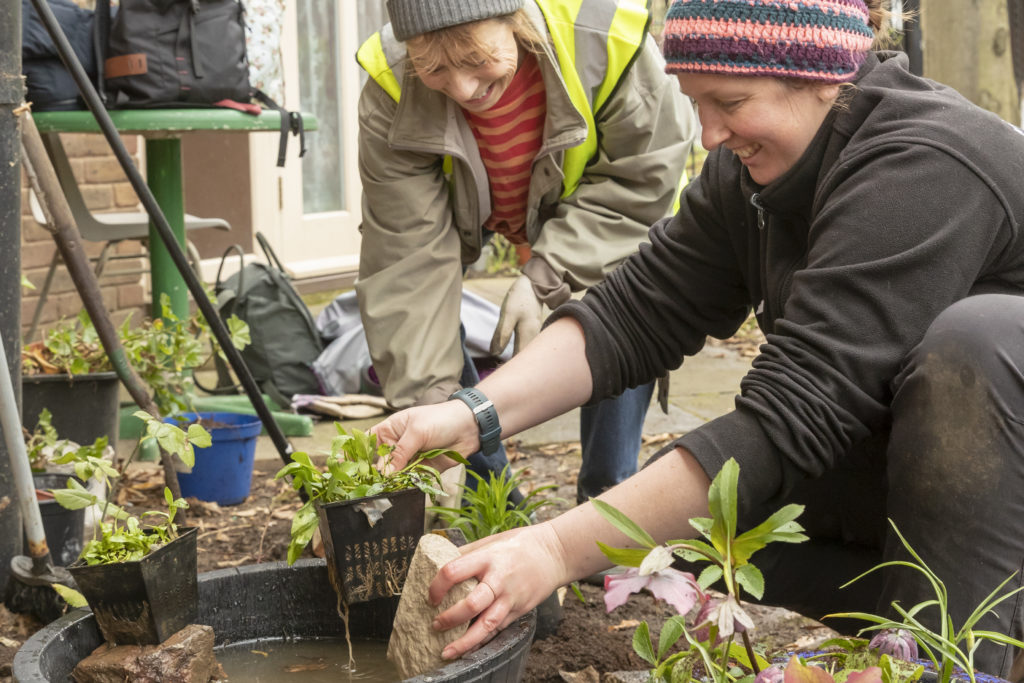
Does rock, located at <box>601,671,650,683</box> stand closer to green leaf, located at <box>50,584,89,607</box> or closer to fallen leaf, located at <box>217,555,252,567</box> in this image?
green leaf, located at <box>50,584,89,607</box>

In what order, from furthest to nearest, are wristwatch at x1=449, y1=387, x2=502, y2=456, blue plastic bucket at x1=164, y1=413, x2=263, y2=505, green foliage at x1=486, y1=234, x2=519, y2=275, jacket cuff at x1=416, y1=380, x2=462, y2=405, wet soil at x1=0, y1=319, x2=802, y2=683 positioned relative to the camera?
green foliage at x1=486, y1=234, x2=519, y2=275
blue plastic bucket at x1=164, y1=413, x2=263, y2=505
jacket cuff at x1=416, y1=380, x2=462, y2=405
wet soil at x1=0, y1=319, x2=802, y2=683
wristwatch at x1=449, y1=387, x2=502, y2=456

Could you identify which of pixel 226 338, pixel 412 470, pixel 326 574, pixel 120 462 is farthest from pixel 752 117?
pixel 120 462

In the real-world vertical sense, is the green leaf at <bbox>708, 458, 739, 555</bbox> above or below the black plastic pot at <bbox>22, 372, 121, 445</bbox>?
above

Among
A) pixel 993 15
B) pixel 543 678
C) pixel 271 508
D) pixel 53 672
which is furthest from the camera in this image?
pixel 993 15

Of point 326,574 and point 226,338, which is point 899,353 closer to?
point 326,574

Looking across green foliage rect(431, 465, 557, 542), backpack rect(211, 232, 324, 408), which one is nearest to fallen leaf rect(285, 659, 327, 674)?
green foliage rect(431, 465, 557, 542)

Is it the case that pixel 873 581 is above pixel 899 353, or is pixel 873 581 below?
below

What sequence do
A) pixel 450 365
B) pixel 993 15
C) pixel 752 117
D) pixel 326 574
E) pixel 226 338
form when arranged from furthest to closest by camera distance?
1. pixel 993 15
2. pixel 226 338
3. pixel 450 365
4. pixel 326 574
5. pixel 752 117

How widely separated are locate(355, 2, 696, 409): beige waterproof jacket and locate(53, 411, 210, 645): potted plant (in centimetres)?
87

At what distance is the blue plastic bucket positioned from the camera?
3.28 m

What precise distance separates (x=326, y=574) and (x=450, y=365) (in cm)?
76

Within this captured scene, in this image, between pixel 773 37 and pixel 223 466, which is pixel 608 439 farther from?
pixel 773 37

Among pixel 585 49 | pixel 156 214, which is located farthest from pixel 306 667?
pixel 585 49

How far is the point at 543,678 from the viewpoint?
84.0 inches
